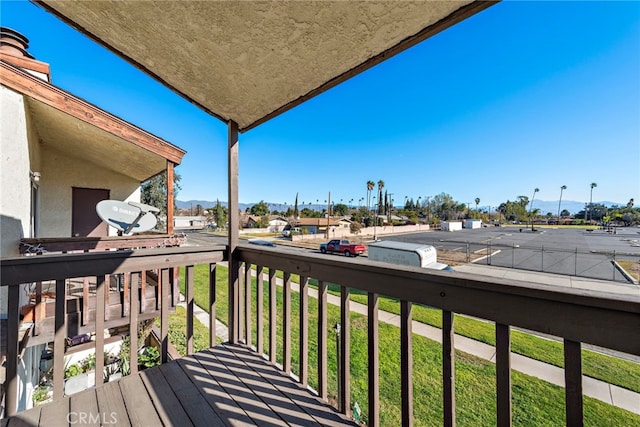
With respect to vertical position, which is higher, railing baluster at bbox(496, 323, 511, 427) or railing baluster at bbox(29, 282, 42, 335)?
railing baluster at bbox(496, 323, 511, 427)

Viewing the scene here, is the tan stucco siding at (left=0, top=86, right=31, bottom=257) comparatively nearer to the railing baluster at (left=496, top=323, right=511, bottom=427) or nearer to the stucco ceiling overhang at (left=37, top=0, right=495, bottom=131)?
the stucco ceiling overhang at (left=37, top=0, right=495, bottom=131)

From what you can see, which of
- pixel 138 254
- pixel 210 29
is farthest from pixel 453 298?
pixel 138 254

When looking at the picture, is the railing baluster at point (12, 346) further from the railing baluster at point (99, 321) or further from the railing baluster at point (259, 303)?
the railing baluster at point (259, 303)

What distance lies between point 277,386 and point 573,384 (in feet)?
4.29

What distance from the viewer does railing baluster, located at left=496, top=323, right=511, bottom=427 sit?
33.8 inches

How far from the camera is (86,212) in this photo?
5.99 metres

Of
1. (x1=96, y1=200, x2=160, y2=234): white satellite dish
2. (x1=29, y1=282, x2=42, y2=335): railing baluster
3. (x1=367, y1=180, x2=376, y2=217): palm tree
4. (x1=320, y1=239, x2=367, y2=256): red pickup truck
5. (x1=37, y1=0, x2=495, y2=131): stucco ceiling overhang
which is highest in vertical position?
(x1=367, y1=180, x2=376, y2=217): palm tree

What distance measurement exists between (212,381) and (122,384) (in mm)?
479

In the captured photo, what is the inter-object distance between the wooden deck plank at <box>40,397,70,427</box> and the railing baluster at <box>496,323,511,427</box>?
1.76 metres

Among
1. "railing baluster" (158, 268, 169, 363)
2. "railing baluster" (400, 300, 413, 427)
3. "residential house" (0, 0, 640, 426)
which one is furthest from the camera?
"railing baluster" (158, 268, 169, 363)

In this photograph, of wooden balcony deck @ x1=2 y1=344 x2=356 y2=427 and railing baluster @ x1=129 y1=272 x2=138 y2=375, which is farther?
railing baluster @ x1=129 y1=272 x2=138 y2=375

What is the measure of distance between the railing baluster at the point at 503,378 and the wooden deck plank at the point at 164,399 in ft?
4.13

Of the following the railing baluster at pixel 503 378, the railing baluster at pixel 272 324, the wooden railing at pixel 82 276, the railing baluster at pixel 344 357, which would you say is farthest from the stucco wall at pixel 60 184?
the railing baluster at pixel 503 378

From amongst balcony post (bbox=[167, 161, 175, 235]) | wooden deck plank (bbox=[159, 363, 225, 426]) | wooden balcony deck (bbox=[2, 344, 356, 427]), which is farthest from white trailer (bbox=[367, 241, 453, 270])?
wooden deck plank (bbox=[159, 363, 225, 426])
